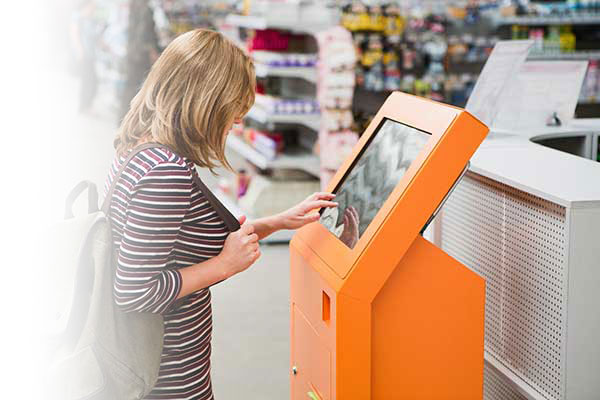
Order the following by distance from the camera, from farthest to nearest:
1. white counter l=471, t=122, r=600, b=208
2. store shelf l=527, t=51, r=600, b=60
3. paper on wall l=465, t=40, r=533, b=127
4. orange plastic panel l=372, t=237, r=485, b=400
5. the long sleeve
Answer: store shelf l=527, t=51, r=600, b=60 → paper on wall l=465, t=40, r=533, b=127 → white counter l=471, t=122, r=600, b=208 → orange plastic panel l=372, t=237, r=485, b=400 → the long sleeve

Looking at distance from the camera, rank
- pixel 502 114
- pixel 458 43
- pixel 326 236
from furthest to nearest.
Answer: pixel 458 43
pixel 502 114
pixel 326 236

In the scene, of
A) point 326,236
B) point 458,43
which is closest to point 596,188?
point 326,236

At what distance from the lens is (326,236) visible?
7.09 feet

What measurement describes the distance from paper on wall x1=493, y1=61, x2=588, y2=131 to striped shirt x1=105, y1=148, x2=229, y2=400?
2.31m

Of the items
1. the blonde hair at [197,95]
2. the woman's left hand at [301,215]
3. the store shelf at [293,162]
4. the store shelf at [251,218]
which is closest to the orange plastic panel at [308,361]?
the woman's left hand at [301,215]

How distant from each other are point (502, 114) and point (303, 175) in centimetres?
306

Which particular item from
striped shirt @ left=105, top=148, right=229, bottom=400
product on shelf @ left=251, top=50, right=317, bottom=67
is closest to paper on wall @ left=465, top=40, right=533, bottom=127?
striped shirt @ left=105, top=148, right=229, bottom=400

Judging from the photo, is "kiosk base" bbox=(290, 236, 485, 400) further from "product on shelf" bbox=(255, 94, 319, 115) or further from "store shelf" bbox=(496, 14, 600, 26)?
"store shelf" bbox=(496, 14, 600, 26)

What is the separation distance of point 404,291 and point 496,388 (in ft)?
3.26

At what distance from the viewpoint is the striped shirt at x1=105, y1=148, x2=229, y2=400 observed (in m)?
1.77

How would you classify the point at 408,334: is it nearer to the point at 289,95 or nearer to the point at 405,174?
the point at 405,174

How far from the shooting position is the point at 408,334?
2.02 meters

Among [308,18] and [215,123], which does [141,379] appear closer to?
[215,123]

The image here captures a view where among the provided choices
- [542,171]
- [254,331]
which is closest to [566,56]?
[254,331]
